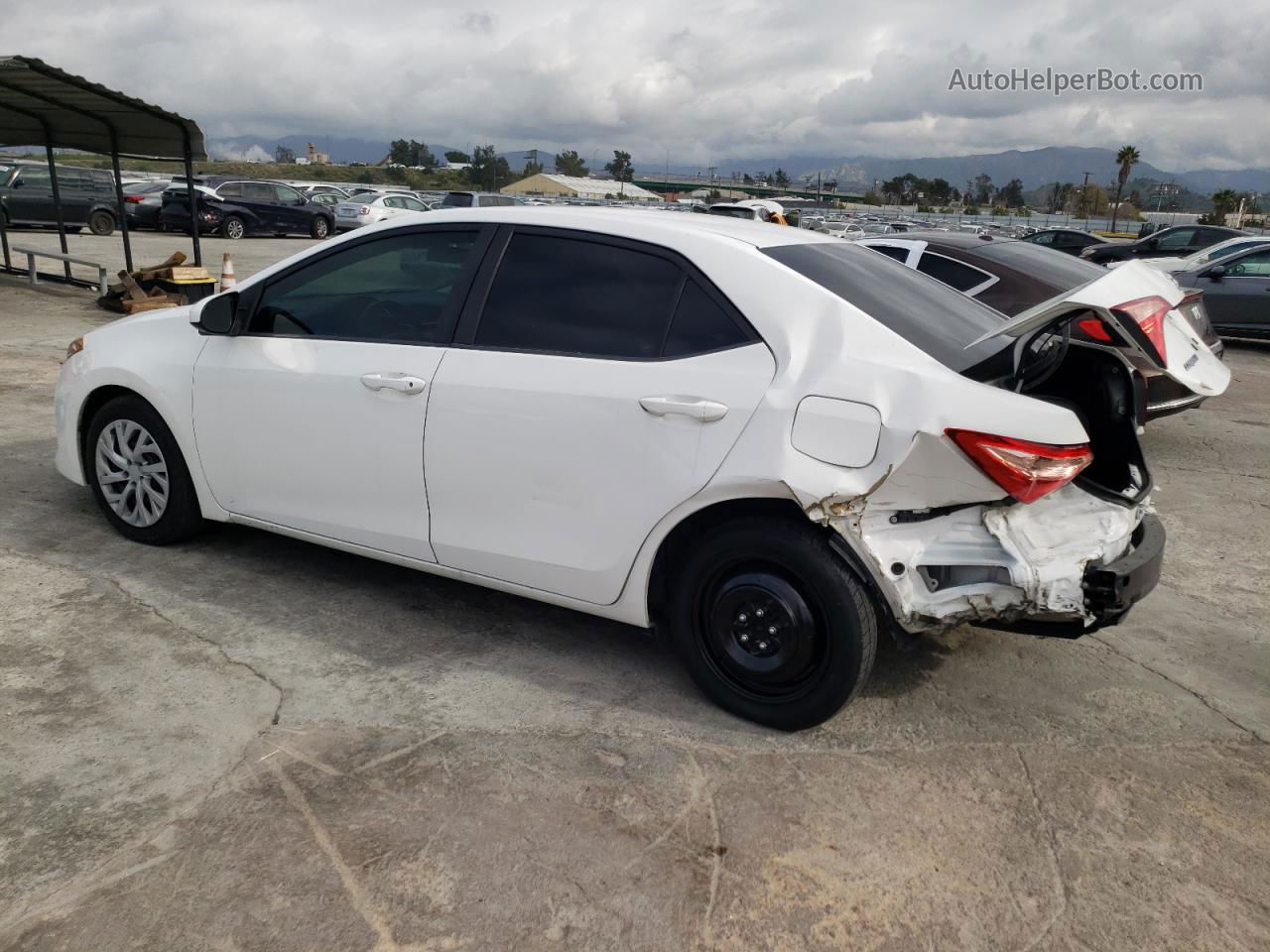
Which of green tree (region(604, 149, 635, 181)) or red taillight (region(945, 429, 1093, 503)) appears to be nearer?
red taillight (region(945, 429, 1093, 503))

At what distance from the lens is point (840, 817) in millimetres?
2891

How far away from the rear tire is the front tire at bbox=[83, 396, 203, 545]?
79.1 feet

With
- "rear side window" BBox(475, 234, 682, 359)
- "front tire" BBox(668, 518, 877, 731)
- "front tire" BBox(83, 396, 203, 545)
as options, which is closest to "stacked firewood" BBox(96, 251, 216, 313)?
"front tire" BBox(83, 396, 203, 545)

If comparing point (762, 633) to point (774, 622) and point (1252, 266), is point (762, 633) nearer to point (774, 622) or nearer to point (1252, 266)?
point (774, 622)

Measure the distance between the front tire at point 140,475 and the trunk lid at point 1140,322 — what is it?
3.39 meters

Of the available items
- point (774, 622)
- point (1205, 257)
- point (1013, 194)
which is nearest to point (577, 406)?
point (774, 622)

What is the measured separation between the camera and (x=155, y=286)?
12.7m

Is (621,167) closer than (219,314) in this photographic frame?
No

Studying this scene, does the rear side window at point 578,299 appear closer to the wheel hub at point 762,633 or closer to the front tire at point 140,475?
the wheel hub at point 762,633

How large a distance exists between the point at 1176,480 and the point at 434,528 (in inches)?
205

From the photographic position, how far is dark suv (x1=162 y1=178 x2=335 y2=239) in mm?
26516

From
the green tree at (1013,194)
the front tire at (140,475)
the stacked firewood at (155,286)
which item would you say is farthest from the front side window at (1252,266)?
the green tree at (1013,194)

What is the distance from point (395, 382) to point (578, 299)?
2.45 feet

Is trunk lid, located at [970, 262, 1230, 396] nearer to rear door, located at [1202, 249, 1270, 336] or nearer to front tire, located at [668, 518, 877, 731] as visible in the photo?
front tire, located at [668, 518, 877, 731]
